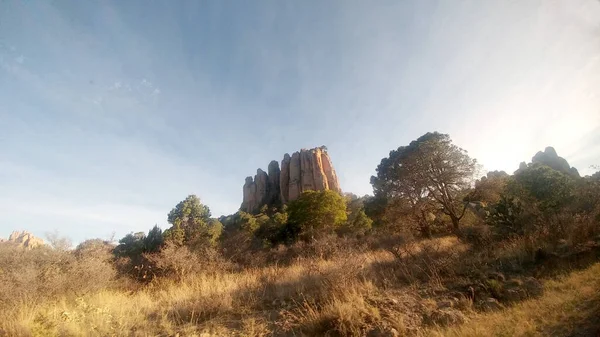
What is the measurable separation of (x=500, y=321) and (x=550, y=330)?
0.57m

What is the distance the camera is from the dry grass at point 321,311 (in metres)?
3.65

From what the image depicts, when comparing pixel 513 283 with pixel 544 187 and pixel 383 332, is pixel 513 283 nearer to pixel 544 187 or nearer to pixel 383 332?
pixel 383 332

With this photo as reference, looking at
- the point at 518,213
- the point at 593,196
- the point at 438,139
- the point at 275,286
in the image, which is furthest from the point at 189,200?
the point at 593,196

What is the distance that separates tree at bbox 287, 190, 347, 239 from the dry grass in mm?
21768

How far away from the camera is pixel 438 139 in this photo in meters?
19.6

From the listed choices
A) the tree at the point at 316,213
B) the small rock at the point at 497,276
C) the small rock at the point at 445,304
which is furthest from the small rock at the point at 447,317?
the tree at the point at 316,213

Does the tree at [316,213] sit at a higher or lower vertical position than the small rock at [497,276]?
higher

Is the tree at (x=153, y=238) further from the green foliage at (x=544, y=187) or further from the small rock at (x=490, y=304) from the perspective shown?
the green foliage at (x=544, y=187)

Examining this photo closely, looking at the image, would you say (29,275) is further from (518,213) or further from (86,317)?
(518,213)

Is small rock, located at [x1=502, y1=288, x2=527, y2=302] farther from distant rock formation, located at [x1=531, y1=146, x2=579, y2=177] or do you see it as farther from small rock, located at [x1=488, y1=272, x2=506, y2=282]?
distant rock formation, located at [x1=531, y1=146, x2=579, y2=177]

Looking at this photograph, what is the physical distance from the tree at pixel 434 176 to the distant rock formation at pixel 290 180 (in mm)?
42298

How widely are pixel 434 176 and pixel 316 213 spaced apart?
15095 millimetres

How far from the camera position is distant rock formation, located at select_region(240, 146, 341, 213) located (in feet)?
211

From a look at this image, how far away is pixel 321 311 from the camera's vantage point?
4340 mm
